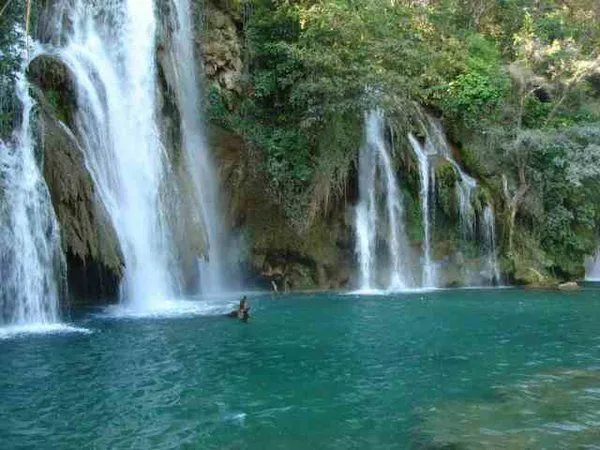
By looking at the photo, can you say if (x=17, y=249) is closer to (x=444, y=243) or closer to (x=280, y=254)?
(x=280, y=254)

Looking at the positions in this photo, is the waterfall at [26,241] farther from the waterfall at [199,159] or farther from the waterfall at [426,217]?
the waterfall at [426,217]

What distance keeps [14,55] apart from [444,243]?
51.5 feet

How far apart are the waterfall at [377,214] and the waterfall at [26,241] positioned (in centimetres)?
1121

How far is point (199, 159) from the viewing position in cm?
2270

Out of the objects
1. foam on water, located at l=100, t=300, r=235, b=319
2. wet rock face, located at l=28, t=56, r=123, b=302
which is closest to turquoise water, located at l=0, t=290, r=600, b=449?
foam on water, located at l=100, t=300, r=235, b=319

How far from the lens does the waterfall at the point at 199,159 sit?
22359mm

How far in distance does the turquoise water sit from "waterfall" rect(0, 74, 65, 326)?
106 cm

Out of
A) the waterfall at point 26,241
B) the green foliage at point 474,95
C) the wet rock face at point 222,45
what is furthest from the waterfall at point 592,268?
the waterfall at point 26,241

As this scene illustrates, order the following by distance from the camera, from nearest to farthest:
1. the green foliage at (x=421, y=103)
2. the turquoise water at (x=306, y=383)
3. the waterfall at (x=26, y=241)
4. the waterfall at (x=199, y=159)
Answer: the turquoise water at (x=306, y=383), the waterfall at (x=26, y=241), the waterfall at (x=199, y=159), the green foliage at (x=421, y=103)

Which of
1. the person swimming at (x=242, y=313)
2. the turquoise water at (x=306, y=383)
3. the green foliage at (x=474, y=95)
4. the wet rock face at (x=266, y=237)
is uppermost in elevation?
the green foliage at (x=474, y=95)

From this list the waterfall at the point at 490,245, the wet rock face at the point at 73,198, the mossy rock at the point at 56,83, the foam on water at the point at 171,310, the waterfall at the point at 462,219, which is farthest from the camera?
the waterfall at the point at 490,245

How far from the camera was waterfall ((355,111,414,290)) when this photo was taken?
77.4 ft

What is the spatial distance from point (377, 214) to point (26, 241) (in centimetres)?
1250

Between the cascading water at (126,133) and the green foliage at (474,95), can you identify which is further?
the green foliage at (474,95)
